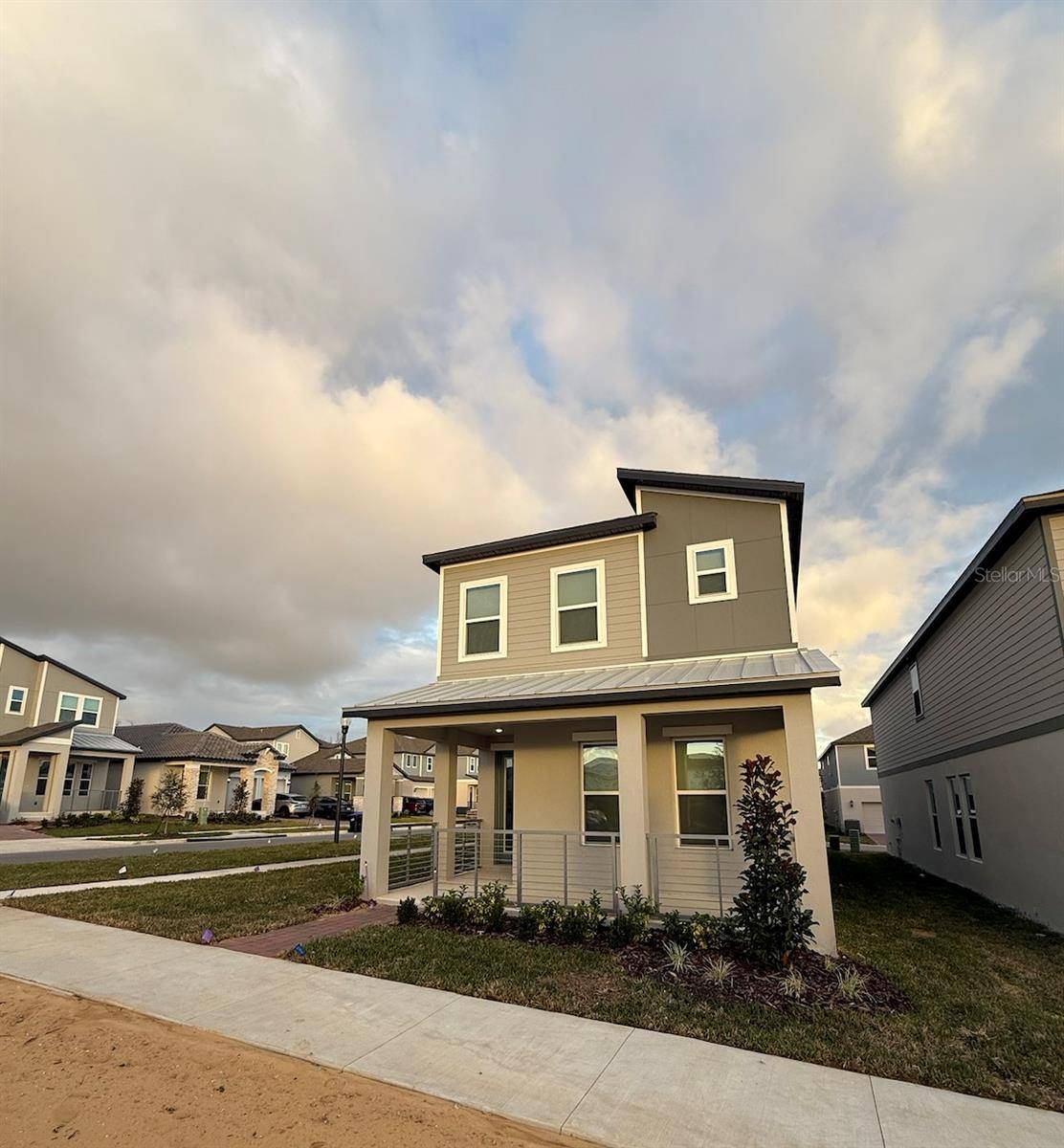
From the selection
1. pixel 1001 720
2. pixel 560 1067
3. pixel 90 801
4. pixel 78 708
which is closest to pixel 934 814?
pixel 1001 720

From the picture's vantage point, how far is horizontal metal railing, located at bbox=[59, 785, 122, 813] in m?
31.7

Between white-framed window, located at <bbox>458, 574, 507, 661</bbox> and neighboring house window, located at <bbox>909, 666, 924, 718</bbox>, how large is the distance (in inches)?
503

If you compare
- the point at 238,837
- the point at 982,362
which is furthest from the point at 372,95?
the point at 238,837

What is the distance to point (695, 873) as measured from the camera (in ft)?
32.0

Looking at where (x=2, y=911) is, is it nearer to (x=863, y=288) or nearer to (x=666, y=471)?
(x=666, y=471)

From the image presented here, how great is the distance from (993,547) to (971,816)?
661 centimetres

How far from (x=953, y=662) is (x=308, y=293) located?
16.1m

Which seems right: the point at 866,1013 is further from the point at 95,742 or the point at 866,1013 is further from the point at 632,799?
the point at 95,742

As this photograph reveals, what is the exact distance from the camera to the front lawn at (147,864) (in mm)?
12695


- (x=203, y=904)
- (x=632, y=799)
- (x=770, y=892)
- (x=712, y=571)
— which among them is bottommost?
(x=203, y=904)

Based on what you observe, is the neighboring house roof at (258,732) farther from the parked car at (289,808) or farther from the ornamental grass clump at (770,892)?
the ornamental grass clump at (770,892)

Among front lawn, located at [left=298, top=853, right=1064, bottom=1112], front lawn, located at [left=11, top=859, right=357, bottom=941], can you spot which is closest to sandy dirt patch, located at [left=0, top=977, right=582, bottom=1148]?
front lawn, located at [left=298, top=853, right=1064, bottom=1112]

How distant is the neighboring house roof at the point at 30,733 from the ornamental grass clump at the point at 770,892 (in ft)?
109

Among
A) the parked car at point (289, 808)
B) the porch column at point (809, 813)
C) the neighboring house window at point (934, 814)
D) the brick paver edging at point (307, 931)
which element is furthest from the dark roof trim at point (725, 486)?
the parked car at point (289, 808)
